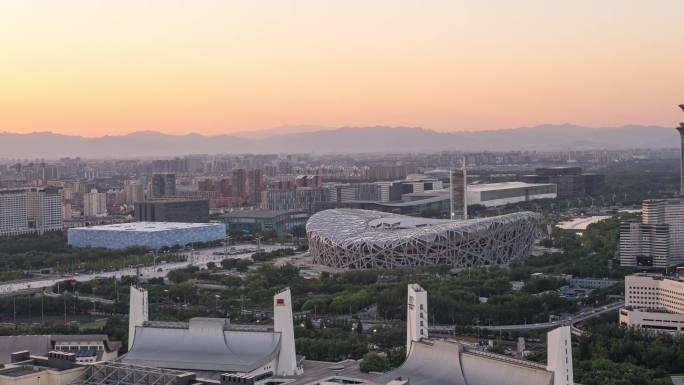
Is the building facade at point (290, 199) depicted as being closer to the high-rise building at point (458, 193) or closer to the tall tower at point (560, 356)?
the high-rise building at point (458, 193)

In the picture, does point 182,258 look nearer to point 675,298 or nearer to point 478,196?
point 675,298

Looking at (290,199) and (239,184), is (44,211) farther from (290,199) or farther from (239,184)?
(239,184)

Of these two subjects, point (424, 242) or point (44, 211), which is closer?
point (424, 242)

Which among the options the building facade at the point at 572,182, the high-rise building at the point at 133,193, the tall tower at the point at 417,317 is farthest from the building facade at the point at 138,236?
the building facade at the point at 572,182

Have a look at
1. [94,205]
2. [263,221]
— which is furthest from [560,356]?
[94,205]

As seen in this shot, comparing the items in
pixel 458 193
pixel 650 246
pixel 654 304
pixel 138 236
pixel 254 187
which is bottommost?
pixel 654 304

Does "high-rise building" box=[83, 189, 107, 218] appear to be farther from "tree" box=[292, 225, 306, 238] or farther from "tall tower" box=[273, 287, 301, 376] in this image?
"tall tower" box=[273, 287, 301, 376]

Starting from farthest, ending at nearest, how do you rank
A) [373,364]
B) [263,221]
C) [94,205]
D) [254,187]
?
[254,187] → [94,205] → [263,221] → [373,364]

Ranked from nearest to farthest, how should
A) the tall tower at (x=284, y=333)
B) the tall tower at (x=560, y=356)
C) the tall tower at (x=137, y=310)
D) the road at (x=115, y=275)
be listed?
the tall tower at (x=560, y=356), the tall tower at (x=284, y=333), the tall tower at (x=137, y=310), the road at (x=115, y=275)
